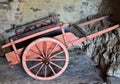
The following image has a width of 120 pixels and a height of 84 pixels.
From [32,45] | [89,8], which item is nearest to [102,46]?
[89,8]

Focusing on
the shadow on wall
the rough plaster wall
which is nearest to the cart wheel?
the rough plaster wall

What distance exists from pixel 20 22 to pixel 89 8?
3.61 feet

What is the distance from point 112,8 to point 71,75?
1.20 m

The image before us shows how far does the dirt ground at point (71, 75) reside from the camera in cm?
298

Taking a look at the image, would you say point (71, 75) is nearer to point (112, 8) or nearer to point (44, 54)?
point (44, 54)

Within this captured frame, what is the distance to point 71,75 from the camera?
10.2 ft

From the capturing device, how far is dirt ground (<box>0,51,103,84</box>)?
2.98 meters

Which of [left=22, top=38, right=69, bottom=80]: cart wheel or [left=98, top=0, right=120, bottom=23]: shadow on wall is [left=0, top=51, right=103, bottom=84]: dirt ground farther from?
[left=98, top=0, right=120, bottom=23]: shadow on wall

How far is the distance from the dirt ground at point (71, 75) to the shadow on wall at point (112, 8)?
0.72 m

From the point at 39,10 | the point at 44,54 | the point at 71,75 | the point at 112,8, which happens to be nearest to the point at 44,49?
the point at 44,54

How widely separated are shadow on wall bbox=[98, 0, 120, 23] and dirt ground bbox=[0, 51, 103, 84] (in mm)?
725

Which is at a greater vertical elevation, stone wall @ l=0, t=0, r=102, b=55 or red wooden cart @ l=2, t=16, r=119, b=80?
stone wall @ l=0, t=0, r=102, b=55

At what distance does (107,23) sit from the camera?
340cm

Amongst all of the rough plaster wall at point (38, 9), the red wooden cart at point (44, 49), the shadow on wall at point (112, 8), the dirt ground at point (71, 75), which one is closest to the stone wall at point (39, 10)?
the rough plaster wall at point (38, 9)
